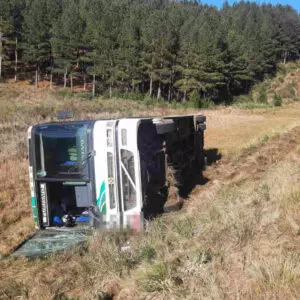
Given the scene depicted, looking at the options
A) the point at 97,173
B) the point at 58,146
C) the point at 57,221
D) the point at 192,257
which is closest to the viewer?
the point at 192,257

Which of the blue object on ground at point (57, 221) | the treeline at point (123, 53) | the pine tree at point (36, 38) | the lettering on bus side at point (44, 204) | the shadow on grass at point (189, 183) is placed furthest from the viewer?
the pine tree at point (36, 38)

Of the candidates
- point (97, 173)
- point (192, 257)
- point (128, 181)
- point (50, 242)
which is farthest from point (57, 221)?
point (192, 257)

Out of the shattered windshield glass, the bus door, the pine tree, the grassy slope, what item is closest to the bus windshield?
the bus door

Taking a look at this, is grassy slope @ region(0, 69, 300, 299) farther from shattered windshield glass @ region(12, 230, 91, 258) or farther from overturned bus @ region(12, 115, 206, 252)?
overturned bus @ region(12, 115, 206, 252)

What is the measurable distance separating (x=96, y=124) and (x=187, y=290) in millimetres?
3697

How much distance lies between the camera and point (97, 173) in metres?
6.64

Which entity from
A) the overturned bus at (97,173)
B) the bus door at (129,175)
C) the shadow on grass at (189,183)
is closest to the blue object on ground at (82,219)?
the overturned bus at (97,173)

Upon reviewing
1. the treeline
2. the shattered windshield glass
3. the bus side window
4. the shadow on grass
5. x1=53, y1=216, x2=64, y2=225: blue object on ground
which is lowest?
the shattered windshield glass

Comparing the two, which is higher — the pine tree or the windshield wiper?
the pine tree

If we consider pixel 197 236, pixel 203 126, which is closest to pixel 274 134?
pixel 203 126

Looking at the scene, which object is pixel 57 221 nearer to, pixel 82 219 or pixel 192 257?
pixel 82 219

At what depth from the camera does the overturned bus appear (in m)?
6.47

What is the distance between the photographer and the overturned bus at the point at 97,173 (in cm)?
647

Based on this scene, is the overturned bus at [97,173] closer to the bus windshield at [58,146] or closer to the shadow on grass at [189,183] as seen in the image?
the bus windshield at [58,146]
